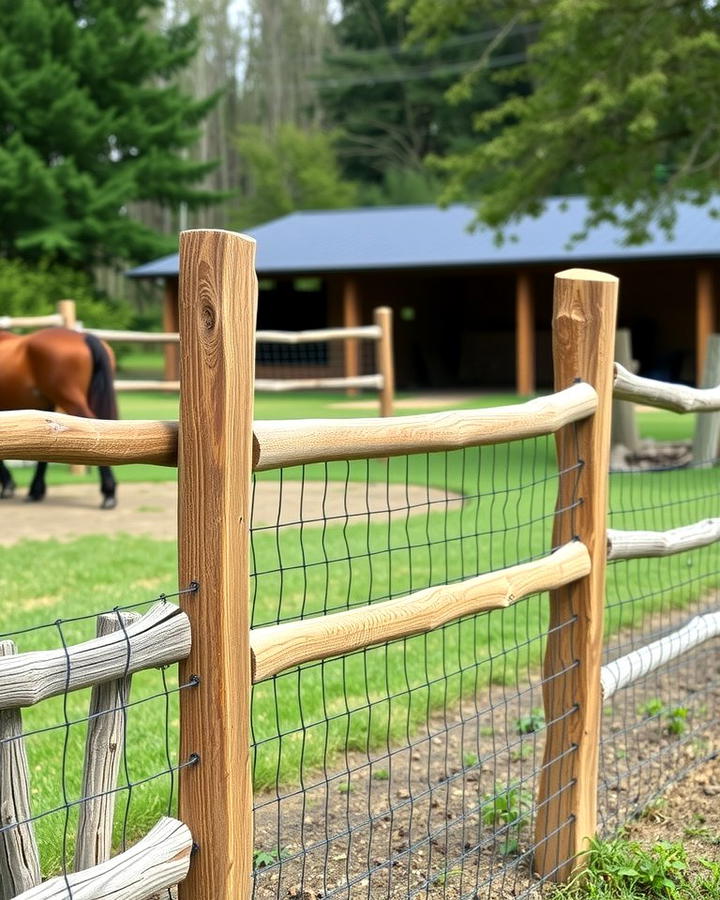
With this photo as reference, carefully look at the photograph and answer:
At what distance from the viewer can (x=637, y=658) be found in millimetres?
4016

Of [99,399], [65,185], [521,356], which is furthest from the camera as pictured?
[65,185]

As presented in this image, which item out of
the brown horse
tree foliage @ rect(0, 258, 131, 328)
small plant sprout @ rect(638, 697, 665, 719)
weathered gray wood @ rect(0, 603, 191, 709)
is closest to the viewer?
weathered gray wood @ rect(0, 603, 191, 709)

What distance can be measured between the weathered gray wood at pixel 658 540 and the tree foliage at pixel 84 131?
106 ft

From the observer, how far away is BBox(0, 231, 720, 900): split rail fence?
2215mm

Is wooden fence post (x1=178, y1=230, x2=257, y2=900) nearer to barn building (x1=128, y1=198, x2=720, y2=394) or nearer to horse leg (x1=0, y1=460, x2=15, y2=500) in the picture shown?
horse leg (x1=0, y1=460, x2=15, y2=500)

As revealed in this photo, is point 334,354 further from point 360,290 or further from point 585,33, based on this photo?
point 585,33

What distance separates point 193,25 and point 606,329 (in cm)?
4083

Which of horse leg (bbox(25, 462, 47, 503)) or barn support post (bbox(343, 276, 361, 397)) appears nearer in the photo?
horse leg (bbox(25, 462, 47, 503))

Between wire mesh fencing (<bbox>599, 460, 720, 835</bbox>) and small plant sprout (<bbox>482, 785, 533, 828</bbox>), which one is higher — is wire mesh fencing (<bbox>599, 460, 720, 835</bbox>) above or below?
below


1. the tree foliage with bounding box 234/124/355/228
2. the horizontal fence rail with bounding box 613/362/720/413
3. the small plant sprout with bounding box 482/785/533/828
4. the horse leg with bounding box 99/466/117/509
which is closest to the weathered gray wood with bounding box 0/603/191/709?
the small plant sprout with bounding box 482/785/533/828

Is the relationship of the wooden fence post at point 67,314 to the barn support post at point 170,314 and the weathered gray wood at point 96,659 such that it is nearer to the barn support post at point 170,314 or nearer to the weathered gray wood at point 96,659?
the weathered gray wood at point 96,659

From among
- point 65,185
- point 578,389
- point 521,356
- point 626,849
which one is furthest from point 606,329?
point 65,185

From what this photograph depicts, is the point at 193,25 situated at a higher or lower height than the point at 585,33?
higher

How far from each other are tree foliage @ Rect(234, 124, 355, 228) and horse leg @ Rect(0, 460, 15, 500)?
36.5 metres
